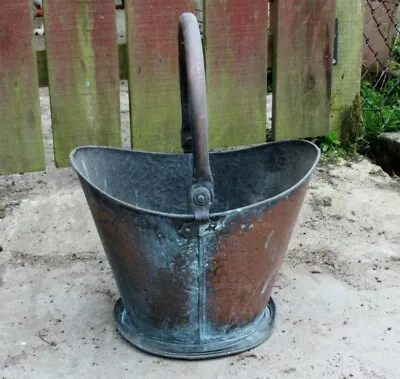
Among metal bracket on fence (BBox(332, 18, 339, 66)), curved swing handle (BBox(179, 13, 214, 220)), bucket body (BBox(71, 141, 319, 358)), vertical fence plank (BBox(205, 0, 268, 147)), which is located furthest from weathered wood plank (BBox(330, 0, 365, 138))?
curved swing handle (BBox(179, 13, 214, 220))

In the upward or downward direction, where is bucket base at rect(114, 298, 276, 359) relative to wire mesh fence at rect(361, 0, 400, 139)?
downward

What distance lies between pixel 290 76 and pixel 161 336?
60.7 inches

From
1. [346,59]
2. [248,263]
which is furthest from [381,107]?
[248,263]

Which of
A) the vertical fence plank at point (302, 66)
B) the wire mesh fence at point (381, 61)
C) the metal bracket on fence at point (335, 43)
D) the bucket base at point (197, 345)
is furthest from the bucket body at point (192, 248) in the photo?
the wire mesh fence at point (381, 61)

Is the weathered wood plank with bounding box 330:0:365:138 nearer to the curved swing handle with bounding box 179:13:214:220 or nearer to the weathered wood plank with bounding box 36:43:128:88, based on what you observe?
the weathered wood plank with bounding box 36:43:128:88

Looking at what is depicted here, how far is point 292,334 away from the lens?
2.19 m

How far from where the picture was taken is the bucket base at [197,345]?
206 centimetres

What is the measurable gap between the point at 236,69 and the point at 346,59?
0.59 metres

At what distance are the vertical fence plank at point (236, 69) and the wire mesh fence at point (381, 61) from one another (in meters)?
0.84

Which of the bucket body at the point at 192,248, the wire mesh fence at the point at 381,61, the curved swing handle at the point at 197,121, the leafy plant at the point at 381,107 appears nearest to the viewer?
the curved swing handle at the point at 197,121

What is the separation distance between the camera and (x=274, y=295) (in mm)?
Result: 2406

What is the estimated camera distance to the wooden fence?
9.48ft

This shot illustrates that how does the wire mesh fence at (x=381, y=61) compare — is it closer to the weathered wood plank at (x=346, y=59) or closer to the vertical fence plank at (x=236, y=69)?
the weathered wood plank at (x=346, y=59)

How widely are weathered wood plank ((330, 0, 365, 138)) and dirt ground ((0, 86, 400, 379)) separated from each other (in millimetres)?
350
